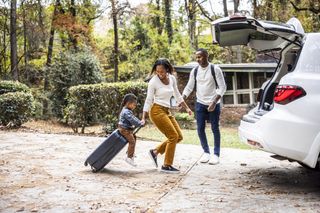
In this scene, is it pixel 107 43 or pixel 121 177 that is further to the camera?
pixel 107 43

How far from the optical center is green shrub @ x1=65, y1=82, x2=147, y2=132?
11.8 m

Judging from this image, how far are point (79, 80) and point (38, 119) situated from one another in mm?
2906

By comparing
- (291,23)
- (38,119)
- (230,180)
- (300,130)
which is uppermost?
(291,23)

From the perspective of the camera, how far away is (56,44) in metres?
29.0

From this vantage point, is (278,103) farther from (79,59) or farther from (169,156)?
(79,59)

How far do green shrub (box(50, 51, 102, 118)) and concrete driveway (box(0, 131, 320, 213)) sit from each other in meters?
12.2

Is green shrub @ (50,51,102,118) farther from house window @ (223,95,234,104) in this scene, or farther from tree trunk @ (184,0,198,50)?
tree trunk @ (184,0,198,50)

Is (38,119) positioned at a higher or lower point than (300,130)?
lower

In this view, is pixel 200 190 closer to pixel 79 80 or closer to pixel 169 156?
pixel 169 156

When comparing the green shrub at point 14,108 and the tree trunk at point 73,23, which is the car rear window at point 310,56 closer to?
the green shrub at point 14,108

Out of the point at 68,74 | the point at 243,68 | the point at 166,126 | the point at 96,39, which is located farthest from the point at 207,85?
the point at 96,39

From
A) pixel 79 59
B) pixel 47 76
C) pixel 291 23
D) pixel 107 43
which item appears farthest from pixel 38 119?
pixel 291 23

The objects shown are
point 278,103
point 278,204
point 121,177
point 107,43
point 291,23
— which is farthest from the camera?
point 107,43

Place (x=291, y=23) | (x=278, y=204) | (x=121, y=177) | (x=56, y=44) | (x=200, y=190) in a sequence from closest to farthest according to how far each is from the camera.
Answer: (x=278, y=204) < (x=200, y=190) < (x=291, y=23) < (x=121, y=177) < (x=56, y=44)
